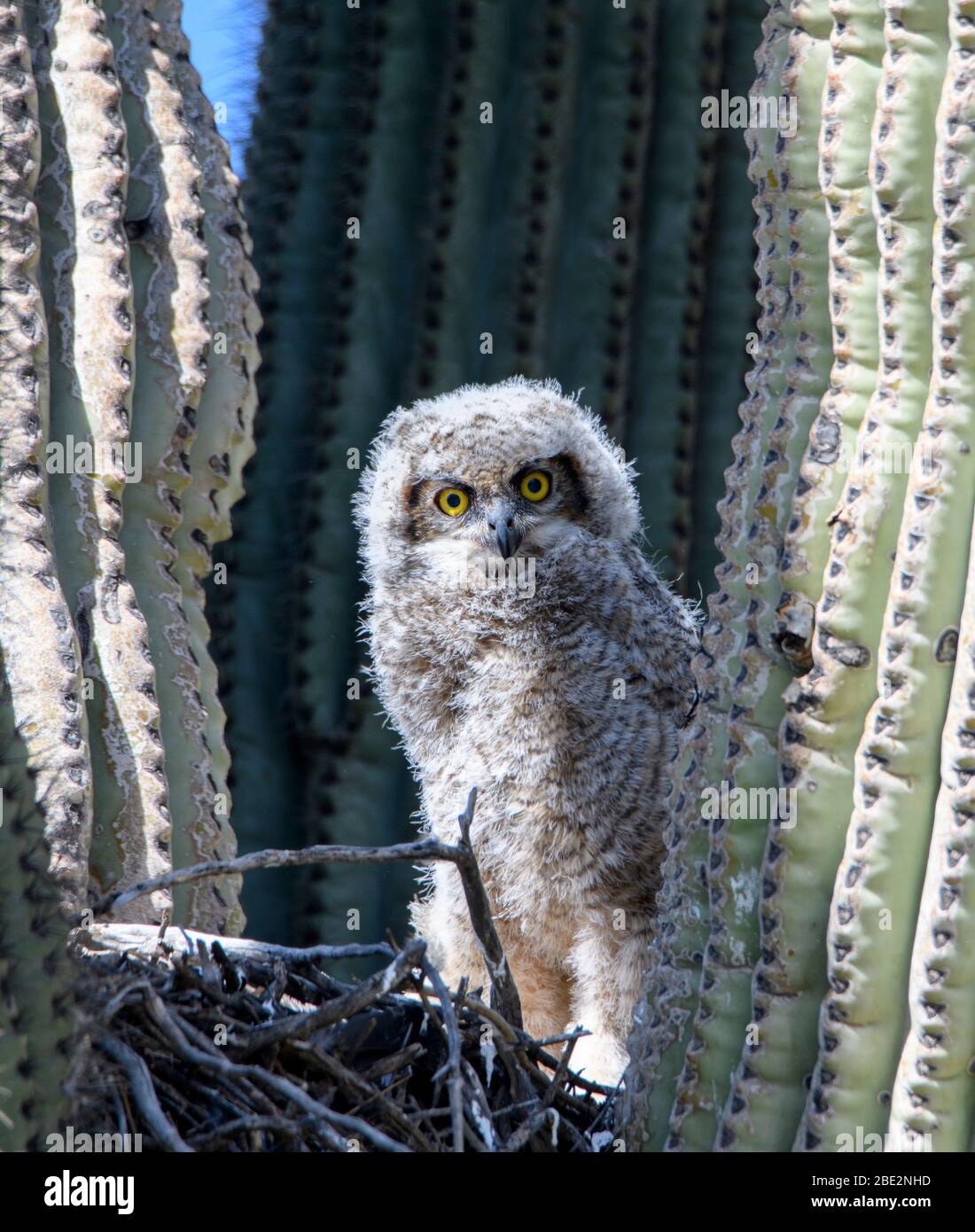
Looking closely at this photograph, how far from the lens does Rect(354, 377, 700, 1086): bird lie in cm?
330

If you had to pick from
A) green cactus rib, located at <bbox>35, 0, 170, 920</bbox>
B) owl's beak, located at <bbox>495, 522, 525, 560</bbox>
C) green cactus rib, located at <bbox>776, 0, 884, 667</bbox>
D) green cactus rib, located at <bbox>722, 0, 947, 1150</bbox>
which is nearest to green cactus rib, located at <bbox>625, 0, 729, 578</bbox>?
owl's beak, located at <bbox>495, 522, 525, 560</bbox>

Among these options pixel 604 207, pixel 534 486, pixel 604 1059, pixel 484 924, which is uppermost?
pixel 604 207

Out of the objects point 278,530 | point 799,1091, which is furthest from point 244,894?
point 799,1091

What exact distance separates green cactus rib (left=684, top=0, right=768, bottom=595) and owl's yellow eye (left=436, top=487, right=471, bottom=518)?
1329mm

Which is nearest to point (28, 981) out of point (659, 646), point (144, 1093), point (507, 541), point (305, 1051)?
point (144, 1093)

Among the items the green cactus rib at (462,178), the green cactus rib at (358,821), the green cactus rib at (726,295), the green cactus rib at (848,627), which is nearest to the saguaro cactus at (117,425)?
the green cactus rib at (848,627)

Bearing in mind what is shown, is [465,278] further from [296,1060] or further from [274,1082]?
[274,1082]

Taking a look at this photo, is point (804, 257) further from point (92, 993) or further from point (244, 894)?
point (244, 894)

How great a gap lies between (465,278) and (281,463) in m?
0.81

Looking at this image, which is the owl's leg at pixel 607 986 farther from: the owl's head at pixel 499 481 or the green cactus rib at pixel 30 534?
the green cactus rib at pixel 30 534

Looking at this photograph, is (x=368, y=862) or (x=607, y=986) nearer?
(x=368, y=862)

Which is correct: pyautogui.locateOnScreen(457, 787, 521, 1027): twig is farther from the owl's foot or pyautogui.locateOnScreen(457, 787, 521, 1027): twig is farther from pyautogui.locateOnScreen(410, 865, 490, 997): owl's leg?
pyautogui.locateOnScreen(410, 865, 490, 997): owl's leg

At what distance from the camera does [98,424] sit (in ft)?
9.64

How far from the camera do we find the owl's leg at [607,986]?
3258 mm
